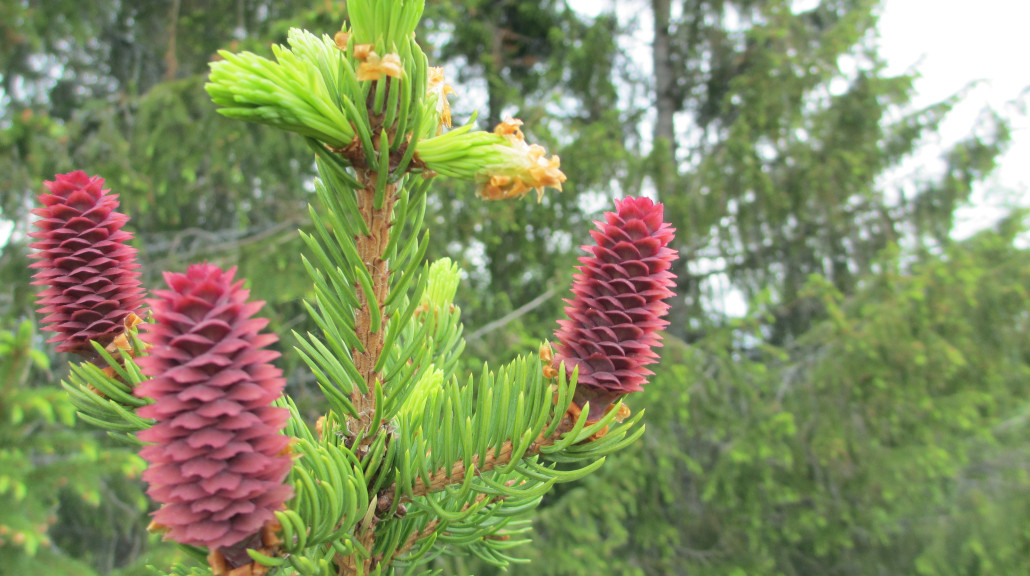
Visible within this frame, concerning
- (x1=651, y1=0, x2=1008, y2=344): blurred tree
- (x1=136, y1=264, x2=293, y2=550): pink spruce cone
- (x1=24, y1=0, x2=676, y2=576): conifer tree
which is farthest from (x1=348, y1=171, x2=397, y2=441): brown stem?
(x1=651, y1=0, x2=1008, y2=344): blurred tree

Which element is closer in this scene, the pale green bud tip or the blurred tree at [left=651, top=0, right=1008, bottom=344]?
the pale green bud tip

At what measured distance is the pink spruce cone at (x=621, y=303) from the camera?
1.75 feet

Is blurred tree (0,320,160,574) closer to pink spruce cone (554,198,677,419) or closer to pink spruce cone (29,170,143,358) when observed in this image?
pink spruce cone (29,170,143,358)

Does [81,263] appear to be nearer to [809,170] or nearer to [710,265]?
[809,170]

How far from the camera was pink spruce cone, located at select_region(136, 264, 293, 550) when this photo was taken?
1.21 feet

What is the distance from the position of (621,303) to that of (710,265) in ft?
15.9

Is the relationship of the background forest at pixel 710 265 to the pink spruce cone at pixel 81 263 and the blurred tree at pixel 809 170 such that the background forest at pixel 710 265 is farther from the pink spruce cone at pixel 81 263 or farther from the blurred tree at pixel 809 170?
the pink spruce cone at pixel 81 263

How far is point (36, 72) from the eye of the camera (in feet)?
13.5

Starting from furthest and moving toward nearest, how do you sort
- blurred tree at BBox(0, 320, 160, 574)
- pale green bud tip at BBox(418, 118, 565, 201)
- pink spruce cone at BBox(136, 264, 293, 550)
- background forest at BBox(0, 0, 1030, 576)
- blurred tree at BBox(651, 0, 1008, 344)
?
blurred tree at BBox(651, 0, 1008, 344) < background forest at BBox(0, 0, 1030, 576) < blurred tree at BBox(0, 320, 160, 574) < pale green bud tip at BBox(418, 118, 565, 201) < pink spruce cone at BBox(136, 264, 293, 550)

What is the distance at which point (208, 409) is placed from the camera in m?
0.37

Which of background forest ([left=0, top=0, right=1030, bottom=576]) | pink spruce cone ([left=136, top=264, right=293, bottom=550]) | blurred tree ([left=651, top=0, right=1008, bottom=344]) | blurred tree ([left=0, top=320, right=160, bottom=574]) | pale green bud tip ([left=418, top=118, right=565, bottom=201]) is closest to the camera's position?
pink spruce cone ([left=136, top=264, right=293, bottom=550])

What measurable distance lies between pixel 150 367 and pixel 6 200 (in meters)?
3.11

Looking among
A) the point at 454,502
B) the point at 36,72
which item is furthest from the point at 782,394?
the point at 36,72

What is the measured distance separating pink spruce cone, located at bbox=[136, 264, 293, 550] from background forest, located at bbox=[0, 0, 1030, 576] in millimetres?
1821
